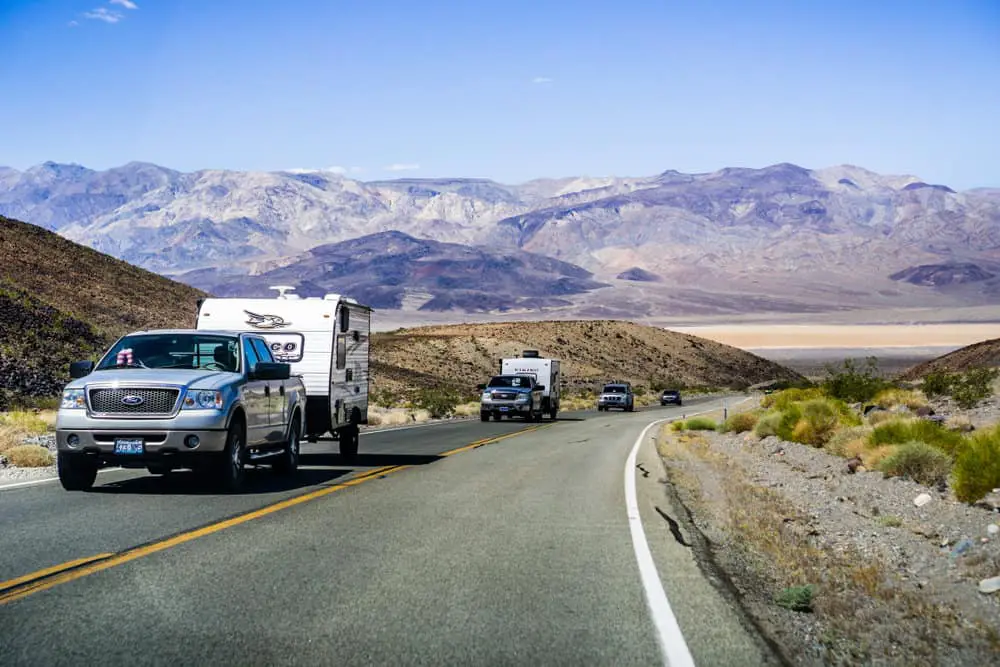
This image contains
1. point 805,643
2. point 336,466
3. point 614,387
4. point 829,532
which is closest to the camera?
point 805,643

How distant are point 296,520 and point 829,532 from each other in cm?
569

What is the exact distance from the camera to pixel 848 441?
69.8 ft

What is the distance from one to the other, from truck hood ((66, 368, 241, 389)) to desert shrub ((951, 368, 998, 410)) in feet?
81.2

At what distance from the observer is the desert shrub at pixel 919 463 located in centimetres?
1540

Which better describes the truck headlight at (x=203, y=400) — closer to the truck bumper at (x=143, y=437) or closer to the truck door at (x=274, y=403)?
the truck bumper at (x=143, y=437)

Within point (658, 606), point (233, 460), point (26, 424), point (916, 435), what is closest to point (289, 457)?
point (233, 460)

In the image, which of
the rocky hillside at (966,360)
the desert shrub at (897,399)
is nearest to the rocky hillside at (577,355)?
the rocky hillside at (966,360)

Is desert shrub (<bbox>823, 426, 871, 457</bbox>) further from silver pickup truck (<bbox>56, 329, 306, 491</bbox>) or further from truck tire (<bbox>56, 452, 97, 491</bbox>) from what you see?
truck tire (<bbox>56, 452, 97, 491</bbox>)

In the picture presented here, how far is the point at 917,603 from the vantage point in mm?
8375

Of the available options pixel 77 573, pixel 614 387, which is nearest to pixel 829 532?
pixel 77 573

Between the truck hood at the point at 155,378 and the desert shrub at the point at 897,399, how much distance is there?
907 inches

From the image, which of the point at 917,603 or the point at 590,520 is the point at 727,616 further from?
the point at 590,520

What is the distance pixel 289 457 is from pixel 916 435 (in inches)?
376

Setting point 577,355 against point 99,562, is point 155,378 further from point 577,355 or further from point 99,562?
point 577,355
